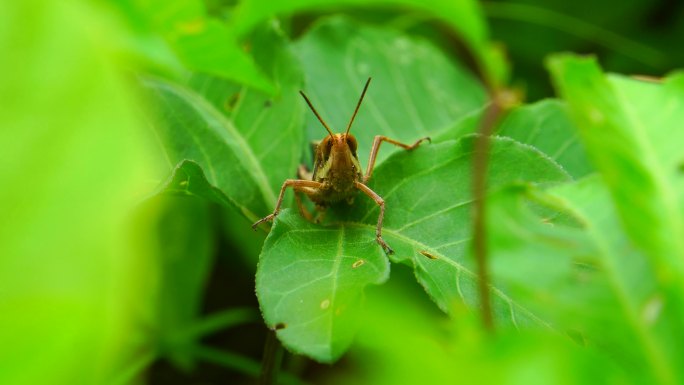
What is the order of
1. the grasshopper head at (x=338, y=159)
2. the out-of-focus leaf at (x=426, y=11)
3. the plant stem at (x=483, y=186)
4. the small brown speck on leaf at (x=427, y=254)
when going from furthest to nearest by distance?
the grasshopper head at (x=338, y=159) < the out-of-focus leaf at (x=426, y=11) < the small brown speck on leaf at (x=427, y=254) < the plant stem at (x=483, y=186)

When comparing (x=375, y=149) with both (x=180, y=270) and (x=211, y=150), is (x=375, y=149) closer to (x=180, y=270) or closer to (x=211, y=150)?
(x=211, y=150)

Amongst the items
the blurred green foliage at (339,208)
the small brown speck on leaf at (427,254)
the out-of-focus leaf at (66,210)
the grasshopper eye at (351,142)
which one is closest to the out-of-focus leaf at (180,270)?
the blurred green foliage at (339,208)

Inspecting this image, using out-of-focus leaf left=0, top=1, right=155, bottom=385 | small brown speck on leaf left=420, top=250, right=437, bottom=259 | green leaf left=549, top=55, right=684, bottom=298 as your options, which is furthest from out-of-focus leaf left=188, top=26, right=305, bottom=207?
out-of-focus leaf left=0, top=1, right=155, bottom=385

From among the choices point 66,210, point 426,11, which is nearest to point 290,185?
point 426,11

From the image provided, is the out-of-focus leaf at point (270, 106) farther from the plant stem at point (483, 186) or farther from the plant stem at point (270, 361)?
the plant stem at point (483, 186)

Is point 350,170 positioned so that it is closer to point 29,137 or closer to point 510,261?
point 510,261

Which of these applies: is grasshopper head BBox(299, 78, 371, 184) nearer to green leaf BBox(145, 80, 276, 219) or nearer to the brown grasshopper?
the brown grasshopper

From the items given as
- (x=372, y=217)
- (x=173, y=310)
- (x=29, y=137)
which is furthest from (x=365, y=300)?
(x=173, y=310)
